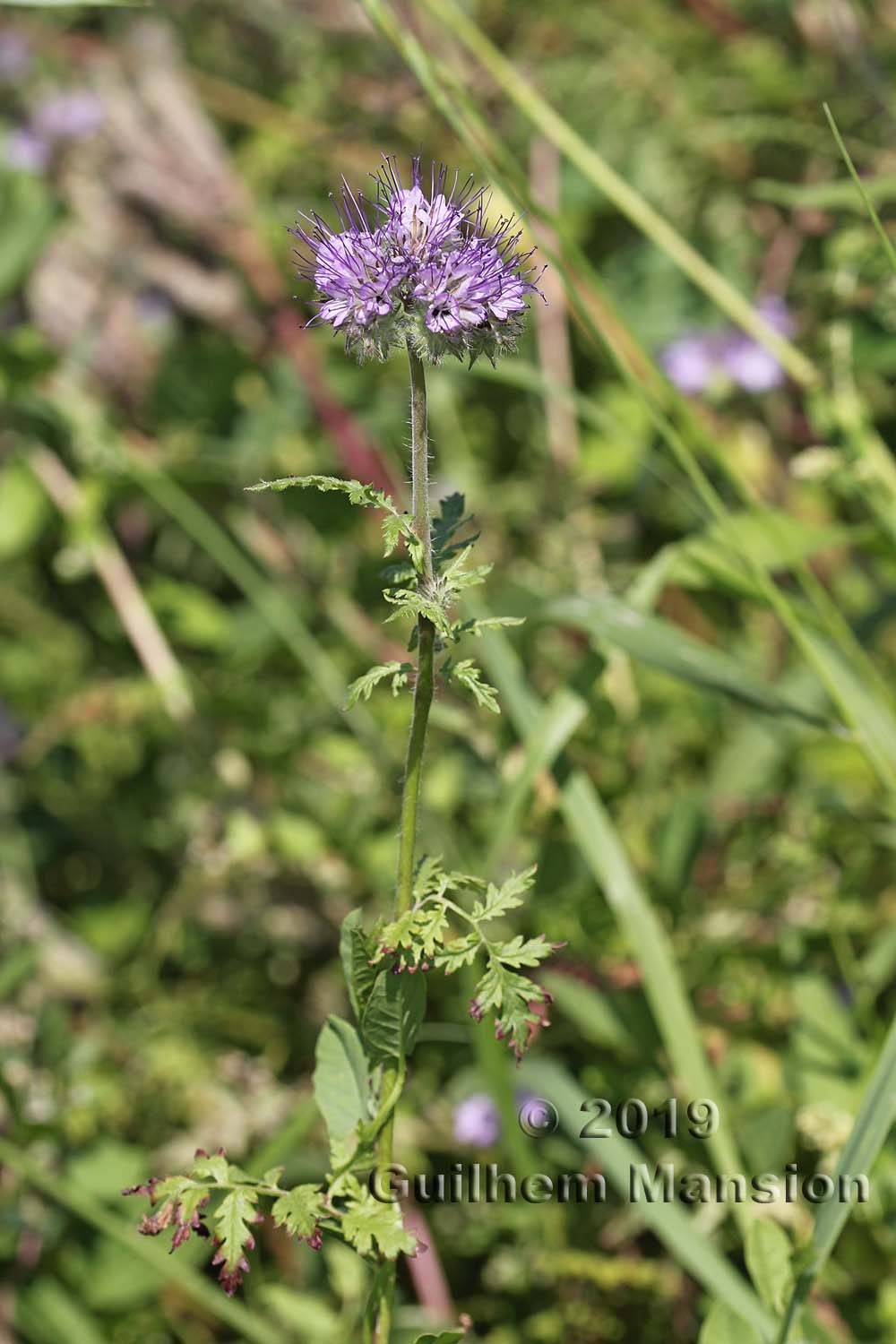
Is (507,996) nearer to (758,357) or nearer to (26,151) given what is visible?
(758,357)

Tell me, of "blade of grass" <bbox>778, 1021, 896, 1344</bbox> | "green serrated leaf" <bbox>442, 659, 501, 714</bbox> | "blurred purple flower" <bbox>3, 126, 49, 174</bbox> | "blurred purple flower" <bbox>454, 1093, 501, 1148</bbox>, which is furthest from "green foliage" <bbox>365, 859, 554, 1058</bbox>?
"blurred purple flower" <bbox>3, 126, 49, 174</bbox>

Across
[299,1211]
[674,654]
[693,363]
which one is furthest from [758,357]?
[299,1211]

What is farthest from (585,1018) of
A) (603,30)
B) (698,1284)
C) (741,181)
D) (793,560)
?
(603,30)

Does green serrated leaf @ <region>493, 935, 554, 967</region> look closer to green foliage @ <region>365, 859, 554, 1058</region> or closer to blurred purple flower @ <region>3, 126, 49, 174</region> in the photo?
green foliage @ <region>365, 859, 554, 1058</region>

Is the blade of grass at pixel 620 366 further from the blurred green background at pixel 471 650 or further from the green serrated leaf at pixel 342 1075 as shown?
the green serrated leaf at pixel 342 1075

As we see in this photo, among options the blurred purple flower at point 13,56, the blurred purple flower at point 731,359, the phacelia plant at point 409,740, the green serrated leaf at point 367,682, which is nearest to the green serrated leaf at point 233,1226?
the phacelia plant at point 409,740

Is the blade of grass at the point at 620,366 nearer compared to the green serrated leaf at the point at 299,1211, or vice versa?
the green serrated leaf at the point at 299,1211
